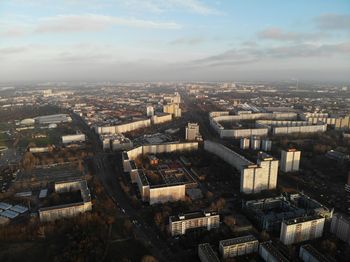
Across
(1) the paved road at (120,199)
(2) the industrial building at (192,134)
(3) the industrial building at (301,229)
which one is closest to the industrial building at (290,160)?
(3) the industrial building at (301,229)

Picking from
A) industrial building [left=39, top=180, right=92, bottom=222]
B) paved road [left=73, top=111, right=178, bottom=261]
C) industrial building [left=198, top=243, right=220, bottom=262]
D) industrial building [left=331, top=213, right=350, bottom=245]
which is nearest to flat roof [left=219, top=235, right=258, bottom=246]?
industrial building [left=198, top=243, right=220, bottom=262]

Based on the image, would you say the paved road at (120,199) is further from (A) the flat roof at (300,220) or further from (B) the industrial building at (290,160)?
(B) the industrial building at (290,160)

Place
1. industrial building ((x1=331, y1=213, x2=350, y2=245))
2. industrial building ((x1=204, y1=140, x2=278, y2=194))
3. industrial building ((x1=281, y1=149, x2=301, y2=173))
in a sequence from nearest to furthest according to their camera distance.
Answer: industrial building ((x1=331, y1=213, x2=350, y2=245)) < industrial building ((x1=204, y1=140, x2=278, y2=194)) < industrial building ((x1=281, y1=149, x2=301, y2=173))

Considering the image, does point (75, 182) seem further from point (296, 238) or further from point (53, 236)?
point (296, 238)

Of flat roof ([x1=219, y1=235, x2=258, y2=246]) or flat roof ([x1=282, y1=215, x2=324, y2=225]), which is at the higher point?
flat roof ([x1=282, y1=215, x2=324, y2=225])

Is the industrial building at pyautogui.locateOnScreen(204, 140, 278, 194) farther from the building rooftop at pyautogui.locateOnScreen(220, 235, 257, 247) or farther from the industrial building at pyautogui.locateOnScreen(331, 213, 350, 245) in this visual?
the building rooftop at pyautogui.locateOnScreen(220, 235, 257, 247)

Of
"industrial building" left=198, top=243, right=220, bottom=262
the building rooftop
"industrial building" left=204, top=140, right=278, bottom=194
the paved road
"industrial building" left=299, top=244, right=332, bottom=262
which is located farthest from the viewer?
"industrial building" left=204, top=140, right=278, bottom=194
